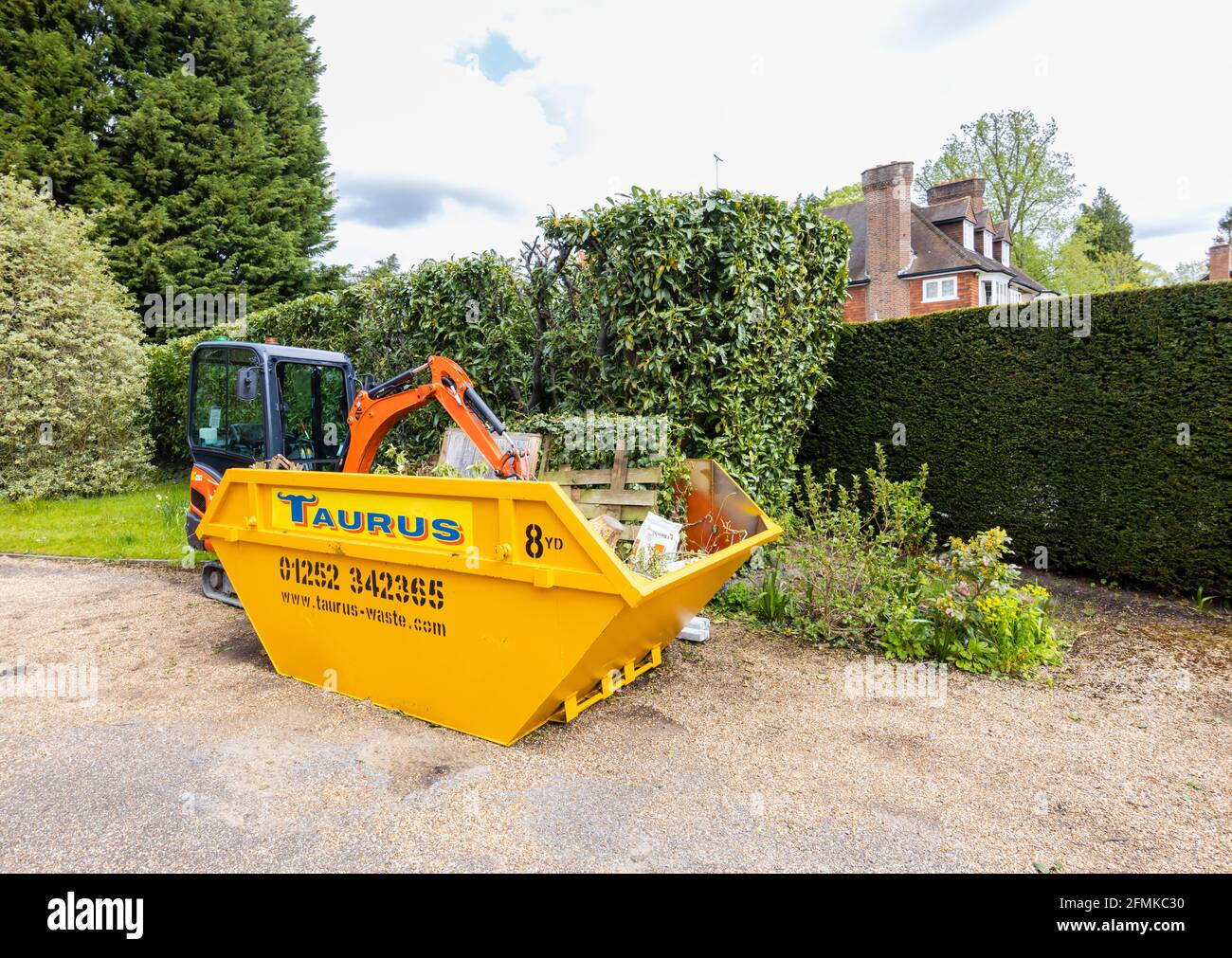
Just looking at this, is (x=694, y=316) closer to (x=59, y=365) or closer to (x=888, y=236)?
(x=59, y=365)

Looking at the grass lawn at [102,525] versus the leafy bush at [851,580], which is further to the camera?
the grass lawn at [102,525]

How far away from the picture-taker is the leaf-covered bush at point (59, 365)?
11.4 meters

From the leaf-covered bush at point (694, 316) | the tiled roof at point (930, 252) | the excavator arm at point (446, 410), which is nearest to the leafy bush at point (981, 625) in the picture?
the leaf-covered bush at point (694, 316)

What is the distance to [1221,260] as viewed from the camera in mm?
25016

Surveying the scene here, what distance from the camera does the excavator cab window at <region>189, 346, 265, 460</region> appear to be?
598 centimetres

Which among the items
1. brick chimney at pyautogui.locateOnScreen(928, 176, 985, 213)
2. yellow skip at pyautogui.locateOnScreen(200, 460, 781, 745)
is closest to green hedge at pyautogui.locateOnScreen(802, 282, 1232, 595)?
yellow skip at pyautogui.locateOnScreen(200, 460, 781, 745)

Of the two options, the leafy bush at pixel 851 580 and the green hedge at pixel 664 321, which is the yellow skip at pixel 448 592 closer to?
the leafy bush at pixel 851 580

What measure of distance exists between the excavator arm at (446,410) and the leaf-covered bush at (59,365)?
31.1ft

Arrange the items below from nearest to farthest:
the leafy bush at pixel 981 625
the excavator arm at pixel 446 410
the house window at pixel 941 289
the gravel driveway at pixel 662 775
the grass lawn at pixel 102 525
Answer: the gravel driveway at pixel 662 775 → the excavator arm at pixel 446 410 → the leafy bush at pixel 981 625 → the grass lawn at pixel 102 525 → the house window at pixel 941 289

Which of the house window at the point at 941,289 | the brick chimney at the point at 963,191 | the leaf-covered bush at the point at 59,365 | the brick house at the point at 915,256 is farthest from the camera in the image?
the brick chimney at the point at 963,191

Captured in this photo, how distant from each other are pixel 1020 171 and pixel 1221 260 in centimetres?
895

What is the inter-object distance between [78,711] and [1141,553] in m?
8.10

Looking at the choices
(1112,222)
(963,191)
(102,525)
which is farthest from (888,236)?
(1112,222)

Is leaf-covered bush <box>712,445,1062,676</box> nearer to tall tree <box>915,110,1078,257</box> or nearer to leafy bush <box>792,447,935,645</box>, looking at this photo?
leafy bush <box>792,447,935,645</box>
